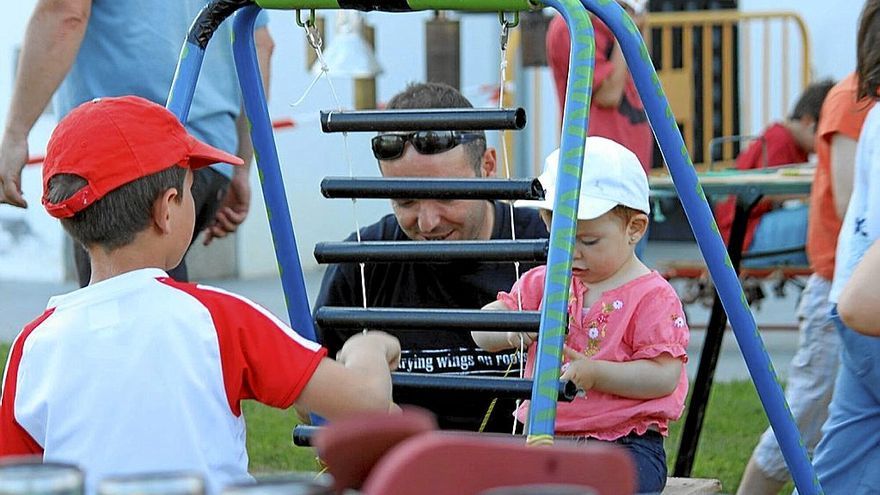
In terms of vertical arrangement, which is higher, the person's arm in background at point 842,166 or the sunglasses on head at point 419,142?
the sunglasses on head at point 419,142

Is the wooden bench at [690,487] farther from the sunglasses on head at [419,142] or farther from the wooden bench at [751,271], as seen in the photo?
the wooden bench at [751,271]

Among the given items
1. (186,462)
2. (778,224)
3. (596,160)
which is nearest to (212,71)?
(596,160)

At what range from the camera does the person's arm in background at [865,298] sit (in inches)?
106

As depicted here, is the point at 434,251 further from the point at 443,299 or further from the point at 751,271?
the point at 751,271

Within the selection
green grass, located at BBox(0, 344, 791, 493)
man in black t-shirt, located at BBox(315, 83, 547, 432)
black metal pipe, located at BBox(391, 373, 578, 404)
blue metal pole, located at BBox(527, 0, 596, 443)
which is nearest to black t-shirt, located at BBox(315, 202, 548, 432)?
man in black t-shirt, located at BBox(315, 83, 547, 432)

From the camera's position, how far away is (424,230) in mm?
3537

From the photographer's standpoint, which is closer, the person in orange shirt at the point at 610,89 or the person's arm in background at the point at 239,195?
the person's arm in background at the point at 239,195

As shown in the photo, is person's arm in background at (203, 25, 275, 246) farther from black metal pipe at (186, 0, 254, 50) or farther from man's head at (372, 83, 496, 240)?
black metal pipe at (186, 0, 254, 50)

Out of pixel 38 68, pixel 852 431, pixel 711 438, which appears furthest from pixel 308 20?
pixel 711 438

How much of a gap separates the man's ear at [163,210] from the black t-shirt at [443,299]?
1091 millimetres

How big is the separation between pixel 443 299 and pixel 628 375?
71 centimetres

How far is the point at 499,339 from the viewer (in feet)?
10.8

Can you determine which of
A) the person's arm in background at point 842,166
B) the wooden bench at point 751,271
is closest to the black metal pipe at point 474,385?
the person's arm in background at point 842,166

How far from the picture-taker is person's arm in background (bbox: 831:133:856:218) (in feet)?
13.5
